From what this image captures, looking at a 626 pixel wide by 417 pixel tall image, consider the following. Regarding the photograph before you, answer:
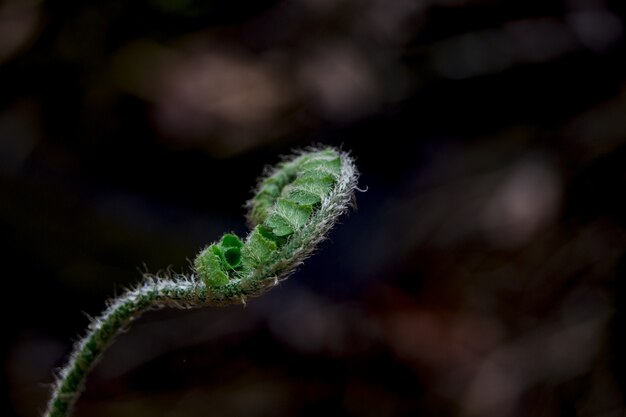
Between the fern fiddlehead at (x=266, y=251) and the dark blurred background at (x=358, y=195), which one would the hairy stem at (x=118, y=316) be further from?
the dark blurred background at (x=358, y=195)

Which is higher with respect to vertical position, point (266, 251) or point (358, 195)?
point (358, 195)

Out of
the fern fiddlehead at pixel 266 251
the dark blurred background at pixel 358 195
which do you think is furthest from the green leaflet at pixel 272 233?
the dark blurred background at pixel 358 195

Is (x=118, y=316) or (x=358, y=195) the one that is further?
(x=358, y=195)

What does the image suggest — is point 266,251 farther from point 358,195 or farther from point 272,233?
point 358,195

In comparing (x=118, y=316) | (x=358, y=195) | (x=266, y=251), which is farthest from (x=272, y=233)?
(x=358, y=195)

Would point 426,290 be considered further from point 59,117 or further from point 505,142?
point 59,117

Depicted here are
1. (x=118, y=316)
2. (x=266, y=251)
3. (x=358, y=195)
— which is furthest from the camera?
(x=358, y=195)

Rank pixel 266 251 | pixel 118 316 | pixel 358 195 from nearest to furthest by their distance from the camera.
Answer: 1. pixel 266 251
2. pixel 118 316
3. pixel 358 195
